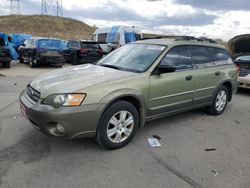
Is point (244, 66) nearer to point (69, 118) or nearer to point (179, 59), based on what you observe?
point (179, 59)

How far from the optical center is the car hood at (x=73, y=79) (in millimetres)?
3324

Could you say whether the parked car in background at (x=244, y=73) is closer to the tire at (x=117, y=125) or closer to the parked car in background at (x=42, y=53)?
the tire at (x=117, y=125)

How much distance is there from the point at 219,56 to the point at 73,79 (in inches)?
139

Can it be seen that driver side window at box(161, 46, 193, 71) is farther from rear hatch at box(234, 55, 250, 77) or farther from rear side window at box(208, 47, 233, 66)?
rear hatch at box(234, 55, 250, 77)

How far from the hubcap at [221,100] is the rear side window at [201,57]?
2.58 ft

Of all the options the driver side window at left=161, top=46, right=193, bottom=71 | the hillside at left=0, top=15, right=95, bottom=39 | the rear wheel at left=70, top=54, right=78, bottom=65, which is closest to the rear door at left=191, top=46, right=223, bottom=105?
the driver side window at left=161, top=46, right=193, bottom=71

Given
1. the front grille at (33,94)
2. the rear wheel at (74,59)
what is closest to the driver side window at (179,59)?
the front grille at (33,94)

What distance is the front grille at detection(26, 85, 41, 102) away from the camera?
3432 mm

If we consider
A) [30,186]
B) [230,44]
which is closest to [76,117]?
[30,186]

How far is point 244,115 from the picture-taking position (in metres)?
5.77

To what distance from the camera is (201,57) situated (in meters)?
5.05

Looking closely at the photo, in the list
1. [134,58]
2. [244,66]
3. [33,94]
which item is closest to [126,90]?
[134,58]

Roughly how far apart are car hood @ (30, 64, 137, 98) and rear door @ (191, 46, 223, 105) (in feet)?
5.37

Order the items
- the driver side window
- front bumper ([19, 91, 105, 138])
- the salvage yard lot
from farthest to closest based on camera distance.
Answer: the driver side window → front bumper ([19, 91, 105, 138]) → the salvage yard lot
